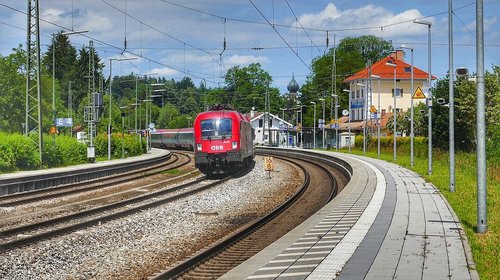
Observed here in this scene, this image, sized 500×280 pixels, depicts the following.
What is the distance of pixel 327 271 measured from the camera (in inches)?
334

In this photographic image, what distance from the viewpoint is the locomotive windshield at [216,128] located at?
1235 inches

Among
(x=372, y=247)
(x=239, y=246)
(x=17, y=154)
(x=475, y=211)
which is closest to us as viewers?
(x=372, y=247)

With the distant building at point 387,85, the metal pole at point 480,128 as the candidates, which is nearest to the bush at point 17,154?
the metal pole at point 480,128

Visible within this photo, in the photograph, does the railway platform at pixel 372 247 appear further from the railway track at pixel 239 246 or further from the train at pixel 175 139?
the train at pixel 175 139

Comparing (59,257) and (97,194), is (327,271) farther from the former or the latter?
(97,194)

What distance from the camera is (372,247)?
10.2 metres

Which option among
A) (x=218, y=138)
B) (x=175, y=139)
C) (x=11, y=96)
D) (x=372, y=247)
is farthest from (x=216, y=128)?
(x=175, y=139)

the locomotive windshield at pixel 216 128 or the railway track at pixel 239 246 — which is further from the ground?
the locomotive windshield at pixel 216 128

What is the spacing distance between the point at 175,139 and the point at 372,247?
70575 millimetres

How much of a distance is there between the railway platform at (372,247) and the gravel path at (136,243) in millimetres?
2132

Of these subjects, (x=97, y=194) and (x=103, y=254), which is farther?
(x=97, y=194)

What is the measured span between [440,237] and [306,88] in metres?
111

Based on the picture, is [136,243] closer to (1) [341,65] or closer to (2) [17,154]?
(2) [17,154]

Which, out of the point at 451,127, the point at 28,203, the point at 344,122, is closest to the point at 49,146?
the point at 28,203
